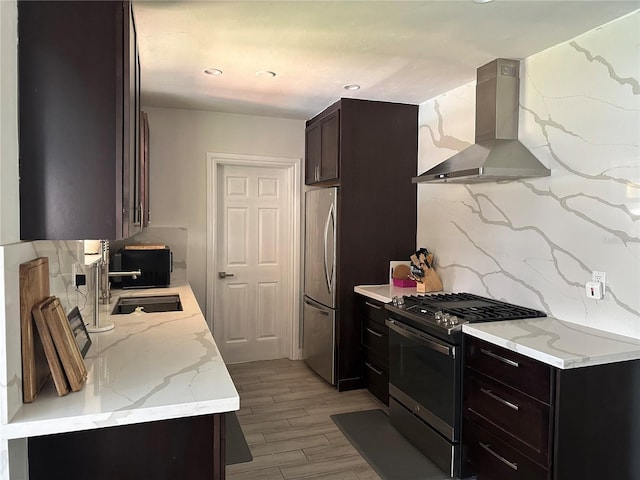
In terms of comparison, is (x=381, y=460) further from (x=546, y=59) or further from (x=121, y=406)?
(x=546, y=59)

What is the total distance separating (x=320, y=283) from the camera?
13.8ft

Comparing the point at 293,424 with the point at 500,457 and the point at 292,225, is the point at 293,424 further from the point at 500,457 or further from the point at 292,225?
the point at 292,225

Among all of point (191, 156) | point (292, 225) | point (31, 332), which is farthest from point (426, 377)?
point (191, 156)

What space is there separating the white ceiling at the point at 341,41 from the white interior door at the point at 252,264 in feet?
3.68

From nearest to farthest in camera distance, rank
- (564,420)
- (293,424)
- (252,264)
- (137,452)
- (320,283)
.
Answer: (137,452), (564,420), (293,424), (320,283), (252,264)

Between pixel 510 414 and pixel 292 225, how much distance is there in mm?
2941

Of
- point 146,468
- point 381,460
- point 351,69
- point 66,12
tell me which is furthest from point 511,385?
point 66,12

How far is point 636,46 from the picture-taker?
2.27 m

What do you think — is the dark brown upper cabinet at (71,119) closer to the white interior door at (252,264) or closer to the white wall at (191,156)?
the white wall at (191,156)

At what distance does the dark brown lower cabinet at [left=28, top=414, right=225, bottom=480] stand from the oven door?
144 centimetres

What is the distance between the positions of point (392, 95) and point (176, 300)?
232cm

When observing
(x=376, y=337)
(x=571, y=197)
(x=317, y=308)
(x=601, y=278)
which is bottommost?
(x=376, y=337)

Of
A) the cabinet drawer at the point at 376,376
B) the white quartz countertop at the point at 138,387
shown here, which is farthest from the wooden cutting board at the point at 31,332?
the cabinet drawer at the point at 376,376

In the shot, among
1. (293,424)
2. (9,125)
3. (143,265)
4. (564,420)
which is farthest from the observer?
(143,265)
